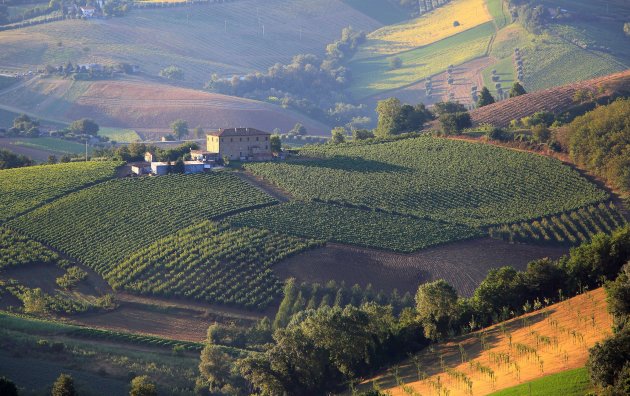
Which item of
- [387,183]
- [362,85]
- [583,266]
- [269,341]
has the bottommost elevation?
[269,341]

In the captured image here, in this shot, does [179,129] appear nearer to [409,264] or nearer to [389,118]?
[389,118]

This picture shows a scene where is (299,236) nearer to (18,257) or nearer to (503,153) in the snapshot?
(18,257)

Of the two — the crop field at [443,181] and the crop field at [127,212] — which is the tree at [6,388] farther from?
the crop field at [443,181]

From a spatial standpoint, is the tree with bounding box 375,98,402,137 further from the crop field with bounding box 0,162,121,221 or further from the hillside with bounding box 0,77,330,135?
the hillside with bounding box 0,77,330,135

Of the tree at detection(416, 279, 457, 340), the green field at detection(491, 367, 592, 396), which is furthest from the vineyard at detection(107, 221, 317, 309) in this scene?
the green field at detection(491, 367, 592, 396)

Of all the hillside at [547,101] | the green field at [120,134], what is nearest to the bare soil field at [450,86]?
the green field at [120,134]

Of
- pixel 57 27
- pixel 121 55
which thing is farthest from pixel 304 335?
pixel 57 27

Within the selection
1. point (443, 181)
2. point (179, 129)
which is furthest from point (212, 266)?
point (179, 129)
